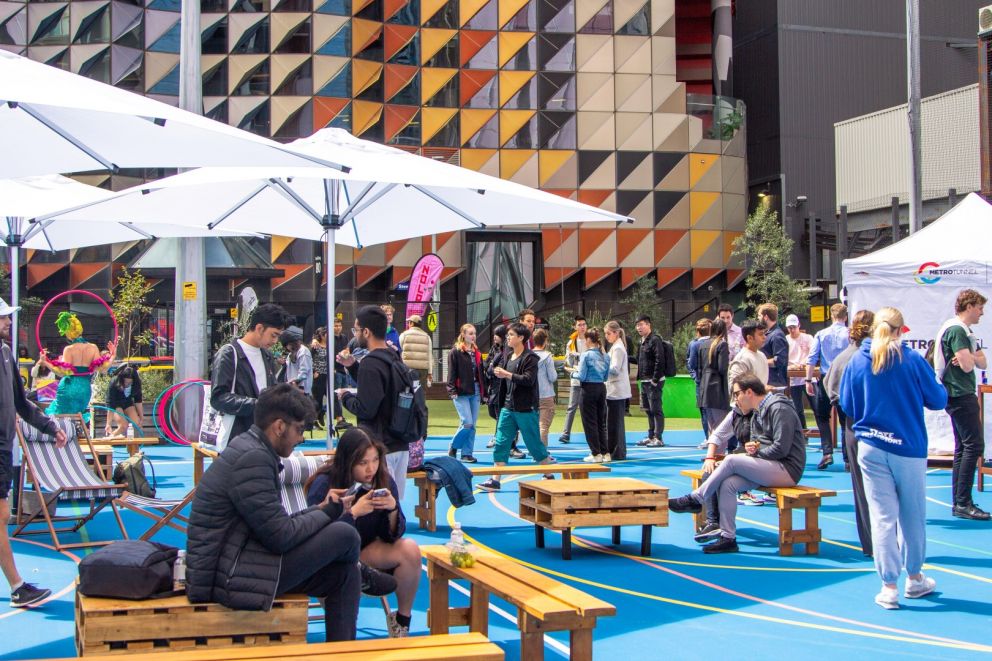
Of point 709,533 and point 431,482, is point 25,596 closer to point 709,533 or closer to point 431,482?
point 431,482

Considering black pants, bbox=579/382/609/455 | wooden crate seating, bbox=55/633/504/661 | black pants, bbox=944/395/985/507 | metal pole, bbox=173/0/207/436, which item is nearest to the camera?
wooden crate seating, bbox=55/633/504/661

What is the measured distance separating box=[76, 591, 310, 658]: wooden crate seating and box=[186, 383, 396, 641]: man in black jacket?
0.21 feet

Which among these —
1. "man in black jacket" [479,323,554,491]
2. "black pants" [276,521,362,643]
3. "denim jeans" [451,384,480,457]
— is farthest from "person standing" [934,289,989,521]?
"black pants" [276,521,362,643]

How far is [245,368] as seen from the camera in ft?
26.9

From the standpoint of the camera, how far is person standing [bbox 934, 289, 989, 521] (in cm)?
1009

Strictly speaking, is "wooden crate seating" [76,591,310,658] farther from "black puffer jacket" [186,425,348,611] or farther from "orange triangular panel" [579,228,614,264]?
"orange triangular panel" [579,228,614,264]

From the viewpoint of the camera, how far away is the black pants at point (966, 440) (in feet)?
34.5

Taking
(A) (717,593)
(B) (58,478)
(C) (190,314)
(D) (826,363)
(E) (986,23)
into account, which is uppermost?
(E) (986,23)

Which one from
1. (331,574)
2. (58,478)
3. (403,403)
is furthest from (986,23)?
(331,574)

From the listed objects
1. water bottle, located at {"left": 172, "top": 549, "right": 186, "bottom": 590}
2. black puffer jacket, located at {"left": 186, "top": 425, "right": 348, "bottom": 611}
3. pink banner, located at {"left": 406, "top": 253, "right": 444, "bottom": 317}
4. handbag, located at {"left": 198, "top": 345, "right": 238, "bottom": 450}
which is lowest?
water bottle, located at {"left": 172, "top": 549, "right": 186, "bottom": 590}

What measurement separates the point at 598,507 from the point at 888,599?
8.00 feet

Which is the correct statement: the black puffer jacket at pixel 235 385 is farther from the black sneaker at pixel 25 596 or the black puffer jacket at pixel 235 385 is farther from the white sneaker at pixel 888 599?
the white sneaker at pixel 888 599

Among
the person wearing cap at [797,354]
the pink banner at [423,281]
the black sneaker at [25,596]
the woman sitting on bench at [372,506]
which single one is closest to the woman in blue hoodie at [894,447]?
the woman sitting on bench at [372,506]

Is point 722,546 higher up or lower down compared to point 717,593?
higher up
